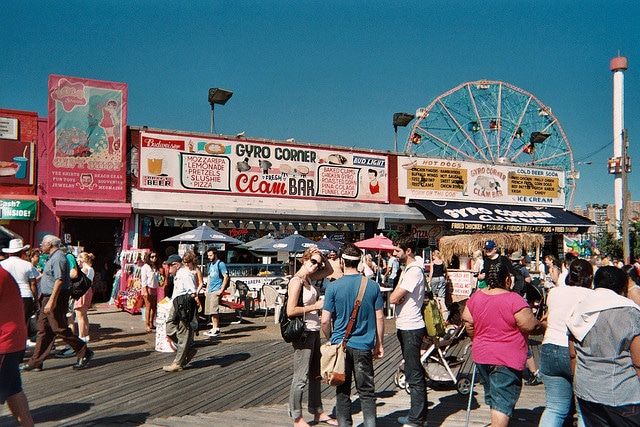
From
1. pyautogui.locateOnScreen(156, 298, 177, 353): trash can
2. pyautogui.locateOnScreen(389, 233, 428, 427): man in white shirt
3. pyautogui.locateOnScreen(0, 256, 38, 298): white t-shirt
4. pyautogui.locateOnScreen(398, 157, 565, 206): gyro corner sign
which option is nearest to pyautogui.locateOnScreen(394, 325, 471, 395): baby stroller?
pyautogui.locateOnScreen(389, 233, 428, 427): man in white shirt

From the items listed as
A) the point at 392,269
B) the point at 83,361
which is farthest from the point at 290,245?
A: the point at 83,361

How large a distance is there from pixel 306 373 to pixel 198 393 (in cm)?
195

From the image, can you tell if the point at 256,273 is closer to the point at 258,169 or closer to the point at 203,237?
the point at 203,237

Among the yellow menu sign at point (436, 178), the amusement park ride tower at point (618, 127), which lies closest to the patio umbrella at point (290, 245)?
the yellow menu sign at point (436, 178)

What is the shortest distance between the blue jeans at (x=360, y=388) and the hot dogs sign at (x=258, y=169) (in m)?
13.5

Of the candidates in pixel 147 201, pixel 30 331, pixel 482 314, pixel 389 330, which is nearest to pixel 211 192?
pixel 147 201

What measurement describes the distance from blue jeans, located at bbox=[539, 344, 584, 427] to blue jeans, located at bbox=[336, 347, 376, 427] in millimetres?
1354

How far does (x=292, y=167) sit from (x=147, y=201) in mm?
5221

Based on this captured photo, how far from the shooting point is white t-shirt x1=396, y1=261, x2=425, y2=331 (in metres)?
5.15

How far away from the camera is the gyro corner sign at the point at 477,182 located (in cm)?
2152

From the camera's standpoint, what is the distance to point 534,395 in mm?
6344

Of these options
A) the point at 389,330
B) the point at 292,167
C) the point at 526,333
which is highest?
the point at 292,167

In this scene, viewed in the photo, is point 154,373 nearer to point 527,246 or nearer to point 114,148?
point 114,148

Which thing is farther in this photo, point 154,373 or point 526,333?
point 154,373
